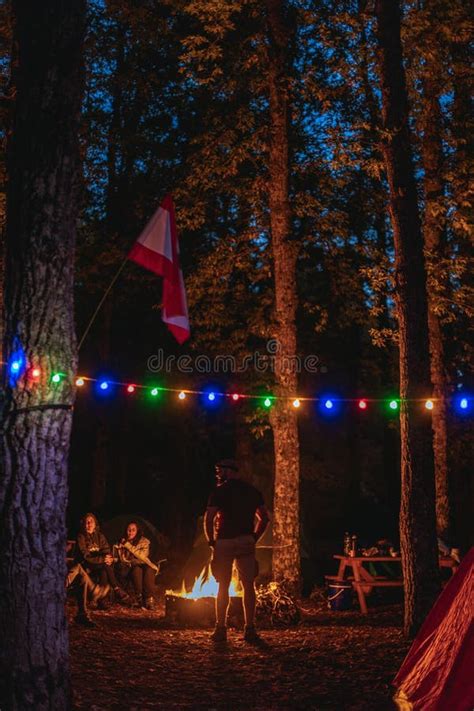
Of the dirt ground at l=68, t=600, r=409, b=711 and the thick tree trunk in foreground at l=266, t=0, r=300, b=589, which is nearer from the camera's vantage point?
the dirt ground at l=68, t=600, r=409, b=711

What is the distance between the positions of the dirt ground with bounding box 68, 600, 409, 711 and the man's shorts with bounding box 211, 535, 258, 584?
79 centimetres

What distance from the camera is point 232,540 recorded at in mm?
8984

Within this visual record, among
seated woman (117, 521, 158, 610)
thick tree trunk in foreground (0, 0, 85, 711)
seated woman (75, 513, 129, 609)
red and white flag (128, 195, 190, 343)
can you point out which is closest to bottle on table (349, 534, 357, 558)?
seated woman (117, 521, 158, 610)

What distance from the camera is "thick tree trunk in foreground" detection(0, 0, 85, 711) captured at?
521cm

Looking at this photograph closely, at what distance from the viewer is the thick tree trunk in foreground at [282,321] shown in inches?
492

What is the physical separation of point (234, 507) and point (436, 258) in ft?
26.4

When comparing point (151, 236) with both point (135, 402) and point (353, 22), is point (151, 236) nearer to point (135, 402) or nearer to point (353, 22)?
point (353, 22)

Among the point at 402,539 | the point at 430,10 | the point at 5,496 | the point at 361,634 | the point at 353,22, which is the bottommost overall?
the point at 361,634

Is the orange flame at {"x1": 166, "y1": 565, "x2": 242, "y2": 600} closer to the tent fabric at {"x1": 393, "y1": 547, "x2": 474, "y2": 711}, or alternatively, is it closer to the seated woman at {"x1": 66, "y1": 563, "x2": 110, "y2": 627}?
the seated woman at {"x1": 66, "y1": 563, "x2": 110, "y2": 627}

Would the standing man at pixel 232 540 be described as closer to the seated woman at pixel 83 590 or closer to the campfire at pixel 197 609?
the campfire at pixel 197 609

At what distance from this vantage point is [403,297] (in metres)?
9.30

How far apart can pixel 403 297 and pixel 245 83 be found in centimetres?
701

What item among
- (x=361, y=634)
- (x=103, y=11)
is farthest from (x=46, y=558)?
(x=103, y=11)

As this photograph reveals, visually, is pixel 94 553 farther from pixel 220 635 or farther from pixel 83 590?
pixel 220 635
